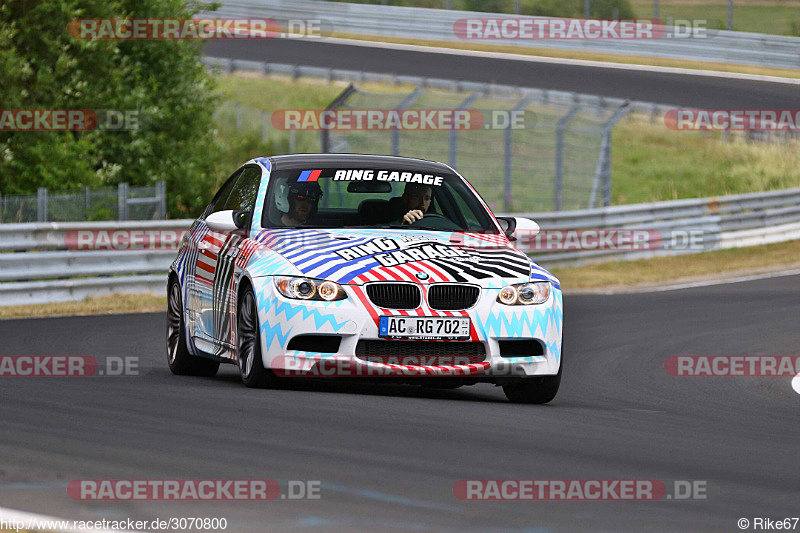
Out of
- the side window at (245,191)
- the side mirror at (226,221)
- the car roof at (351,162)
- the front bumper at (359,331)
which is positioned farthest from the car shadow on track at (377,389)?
the car roof at (351,162)

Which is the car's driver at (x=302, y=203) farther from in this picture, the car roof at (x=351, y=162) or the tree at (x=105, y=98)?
the tree at (x=105, y=98)

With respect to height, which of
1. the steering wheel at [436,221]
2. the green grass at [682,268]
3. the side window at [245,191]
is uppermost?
the side window at [245,191]

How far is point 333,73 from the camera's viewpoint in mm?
41844

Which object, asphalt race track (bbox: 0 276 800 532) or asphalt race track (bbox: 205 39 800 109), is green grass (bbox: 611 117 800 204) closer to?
asphalt race track (bbox: 205 39 800 109)

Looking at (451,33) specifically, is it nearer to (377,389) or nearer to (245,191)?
(245,191)

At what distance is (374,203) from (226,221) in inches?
39.3

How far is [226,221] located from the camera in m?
9.78

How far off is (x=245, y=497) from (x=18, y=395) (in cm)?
335

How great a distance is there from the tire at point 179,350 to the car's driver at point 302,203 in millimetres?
1415

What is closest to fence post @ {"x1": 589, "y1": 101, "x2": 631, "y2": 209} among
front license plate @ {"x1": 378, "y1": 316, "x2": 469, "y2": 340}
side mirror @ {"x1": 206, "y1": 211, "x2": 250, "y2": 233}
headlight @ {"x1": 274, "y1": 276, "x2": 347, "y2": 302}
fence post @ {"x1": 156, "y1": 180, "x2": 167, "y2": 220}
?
fence post @ {"x1": 156, "y1": 180, "x2": 167, "y2": 220}

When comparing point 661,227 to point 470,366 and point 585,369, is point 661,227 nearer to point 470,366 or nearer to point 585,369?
point 585,369

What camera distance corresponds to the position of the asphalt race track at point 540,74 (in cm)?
3803

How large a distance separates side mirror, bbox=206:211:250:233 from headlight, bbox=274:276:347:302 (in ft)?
3.48

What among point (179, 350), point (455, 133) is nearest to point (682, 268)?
point (455, 133)
